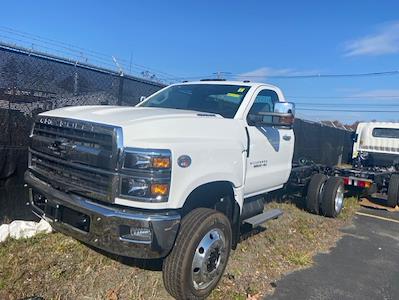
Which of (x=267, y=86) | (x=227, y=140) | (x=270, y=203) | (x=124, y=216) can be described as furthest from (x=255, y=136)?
(x=270, y=203)

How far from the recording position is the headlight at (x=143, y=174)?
120 inches

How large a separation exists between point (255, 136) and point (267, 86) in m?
1.05

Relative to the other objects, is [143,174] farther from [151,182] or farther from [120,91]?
[120,91]

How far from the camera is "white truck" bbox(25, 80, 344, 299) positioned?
3092 millimetres

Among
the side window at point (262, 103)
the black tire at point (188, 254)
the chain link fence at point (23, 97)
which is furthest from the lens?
the chain link fence at point (23, 97)

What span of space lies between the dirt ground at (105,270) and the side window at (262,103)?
1794 mm

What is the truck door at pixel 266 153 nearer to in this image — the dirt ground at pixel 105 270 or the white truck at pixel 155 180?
the white truck at pixel 155 180

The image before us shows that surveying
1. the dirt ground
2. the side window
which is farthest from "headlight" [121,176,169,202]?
the side window

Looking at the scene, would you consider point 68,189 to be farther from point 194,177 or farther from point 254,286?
point 254,286

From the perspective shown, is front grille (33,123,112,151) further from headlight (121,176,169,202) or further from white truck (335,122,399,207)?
white truck (335,122,399,207)

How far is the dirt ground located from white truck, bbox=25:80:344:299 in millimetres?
441

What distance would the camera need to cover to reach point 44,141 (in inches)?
148

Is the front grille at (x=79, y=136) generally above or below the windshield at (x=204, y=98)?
below

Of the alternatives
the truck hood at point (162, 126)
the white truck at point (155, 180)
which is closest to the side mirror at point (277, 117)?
the white truck at point (155, 180)
